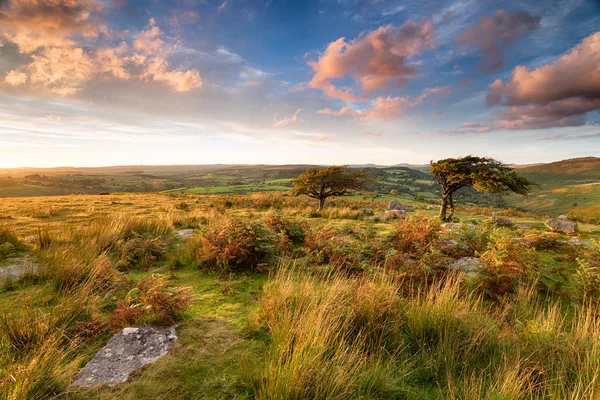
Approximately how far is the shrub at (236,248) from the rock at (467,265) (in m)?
4.53

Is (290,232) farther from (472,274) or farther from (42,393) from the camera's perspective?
(42,393)

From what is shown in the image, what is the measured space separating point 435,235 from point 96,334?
27.1 ft

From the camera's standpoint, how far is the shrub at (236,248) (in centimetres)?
602

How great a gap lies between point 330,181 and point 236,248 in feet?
46.5

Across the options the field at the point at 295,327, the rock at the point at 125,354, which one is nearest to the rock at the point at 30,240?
the field at the point at 295,327

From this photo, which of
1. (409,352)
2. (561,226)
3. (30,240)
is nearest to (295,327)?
(409,352)

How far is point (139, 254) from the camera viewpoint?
21.4ft

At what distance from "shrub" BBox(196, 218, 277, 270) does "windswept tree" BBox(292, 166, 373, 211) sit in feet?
40.9

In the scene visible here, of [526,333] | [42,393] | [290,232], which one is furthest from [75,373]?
[290,232]

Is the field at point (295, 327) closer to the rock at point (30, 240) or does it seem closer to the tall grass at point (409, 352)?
the tall grass at point (409, 352)

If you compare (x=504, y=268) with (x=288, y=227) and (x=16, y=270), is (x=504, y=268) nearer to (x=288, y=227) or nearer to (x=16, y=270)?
(x=288, y=227)

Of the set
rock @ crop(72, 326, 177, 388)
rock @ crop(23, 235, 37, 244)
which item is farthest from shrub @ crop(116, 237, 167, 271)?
rock @ crop(72, 326, 177, 388)

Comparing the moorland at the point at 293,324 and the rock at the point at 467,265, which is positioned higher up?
the moorland at the point at 293,324

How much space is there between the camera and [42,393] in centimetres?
210
